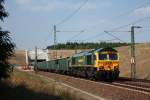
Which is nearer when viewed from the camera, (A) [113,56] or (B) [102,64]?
(B) [102,64]

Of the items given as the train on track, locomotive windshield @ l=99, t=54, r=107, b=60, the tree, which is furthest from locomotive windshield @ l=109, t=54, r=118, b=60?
the tree

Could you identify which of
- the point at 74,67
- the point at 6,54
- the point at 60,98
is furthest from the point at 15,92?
the point at 74,67

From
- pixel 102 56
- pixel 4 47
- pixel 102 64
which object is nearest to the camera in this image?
pixel 4 47

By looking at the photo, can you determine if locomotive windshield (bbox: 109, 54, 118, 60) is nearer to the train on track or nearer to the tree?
the train on track

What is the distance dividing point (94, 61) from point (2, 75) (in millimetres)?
24918

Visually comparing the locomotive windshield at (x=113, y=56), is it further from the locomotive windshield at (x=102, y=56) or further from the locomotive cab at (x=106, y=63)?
the locomotive windshield at (x=102, y=56)

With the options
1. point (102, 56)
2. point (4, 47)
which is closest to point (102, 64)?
point (102, 56)

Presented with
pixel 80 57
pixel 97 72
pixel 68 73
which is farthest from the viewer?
pixel 68 73

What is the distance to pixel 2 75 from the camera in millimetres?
17719

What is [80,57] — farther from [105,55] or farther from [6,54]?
[6,54]

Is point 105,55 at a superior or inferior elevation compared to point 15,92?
superior

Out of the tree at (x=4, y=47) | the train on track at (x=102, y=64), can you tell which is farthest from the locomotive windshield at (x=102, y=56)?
the tree at (x=4, y=47)

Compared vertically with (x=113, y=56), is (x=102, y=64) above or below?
below

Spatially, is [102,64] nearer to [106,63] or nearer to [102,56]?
[106,63]
